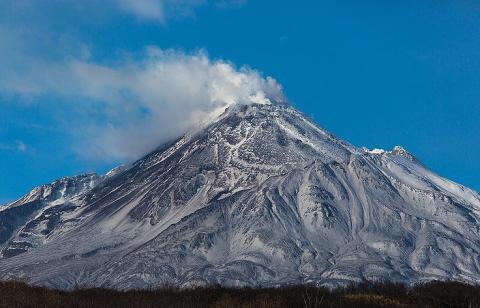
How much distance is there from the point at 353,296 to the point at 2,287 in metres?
11.8

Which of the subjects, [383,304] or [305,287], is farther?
[305,287]

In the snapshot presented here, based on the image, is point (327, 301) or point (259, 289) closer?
point (327, 301)

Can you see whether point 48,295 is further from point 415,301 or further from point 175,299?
point 415,301

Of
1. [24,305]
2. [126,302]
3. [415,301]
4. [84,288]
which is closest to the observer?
[24,305]

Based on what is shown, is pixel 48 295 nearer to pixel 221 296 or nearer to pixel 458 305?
pixel 221 296

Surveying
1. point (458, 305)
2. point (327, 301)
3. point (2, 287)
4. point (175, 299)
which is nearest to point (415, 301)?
point (458, 305)

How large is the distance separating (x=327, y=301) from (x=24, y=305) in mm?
9382

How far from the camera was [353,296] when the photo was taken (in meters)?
26.9

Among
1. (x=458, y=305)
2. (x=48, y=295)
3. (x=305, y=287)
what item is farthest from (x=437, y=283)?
(x=48, y=295)

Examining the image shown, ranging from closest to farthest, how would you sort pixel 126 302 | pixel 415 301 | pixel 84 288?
pixel 126 302 < pixel 415 301 < pixel 84 288

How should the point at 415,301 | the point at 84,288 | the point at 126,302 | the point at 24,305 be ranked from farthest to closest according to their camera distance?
1. the point at 84,288
2. the point at 415,301
3. the point at 126,302
4. the point at 24,305

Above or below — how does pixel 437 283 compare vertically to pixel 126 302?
above

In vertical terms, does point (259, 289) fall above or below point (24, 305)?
above

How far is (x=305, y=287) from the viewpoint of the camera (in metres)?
29.0
